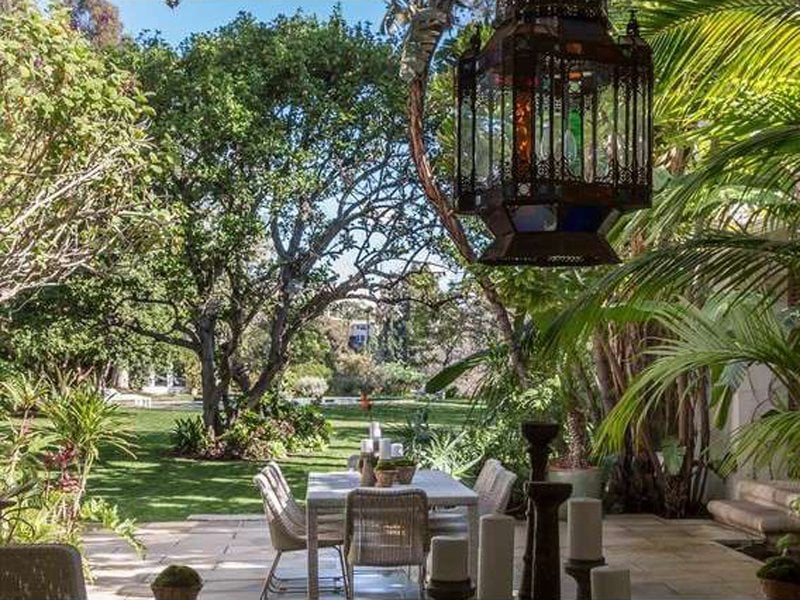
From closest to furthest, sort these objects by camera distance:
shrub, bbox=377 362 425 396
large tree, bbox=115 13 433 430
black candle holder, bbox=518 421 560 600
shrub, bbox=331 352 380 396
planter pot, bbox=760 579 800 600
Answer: black candle holder, bbox=518 421 560 600
planter pot, bbox=760 579 800 600
large tree, bbox=115 13 433 430
shrub, bbox=377 362 425 396
shrub, bbox=331 352 380 396

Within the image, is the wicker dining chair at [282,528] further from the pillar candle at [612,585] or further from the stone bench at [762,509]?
the pillar candle at [612,585]

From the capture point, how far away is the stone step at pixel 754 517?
7.04 m

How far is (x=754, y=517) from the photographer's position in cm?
738

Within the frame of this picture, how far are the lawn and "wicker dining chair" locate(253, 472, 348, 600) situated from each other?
3.80 ft

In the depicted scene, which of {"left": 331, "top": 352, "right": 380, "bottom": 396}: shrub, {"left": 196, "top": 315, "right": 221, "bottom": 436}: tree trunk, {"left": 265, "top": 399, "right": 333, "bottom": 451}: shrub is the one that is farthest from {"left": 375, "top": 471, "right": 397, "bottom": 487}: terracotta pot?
{"left": 331, "top": 352, "right": 380, "bottom": 396}: shrub

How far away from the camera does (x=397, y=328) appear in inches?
648

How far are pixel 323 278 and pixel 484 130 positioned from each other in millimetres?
10912

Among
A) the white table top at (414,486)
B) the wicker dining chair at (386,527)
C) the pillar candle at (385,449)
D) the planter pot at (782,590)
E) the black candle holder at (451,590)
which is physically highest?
the pillar candle at (385,449)

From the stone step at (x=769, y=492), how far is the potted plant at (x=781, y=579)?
4.56 metres

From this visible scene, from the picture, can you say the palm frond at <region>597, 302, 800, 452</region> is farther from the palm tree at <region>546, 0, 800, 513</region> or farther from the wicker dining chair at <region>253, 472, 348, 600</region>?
the wicker dining chair at <region>253, 472, 348, 600</region>

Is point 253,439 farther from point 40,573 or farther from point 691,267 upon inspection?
point 40,573

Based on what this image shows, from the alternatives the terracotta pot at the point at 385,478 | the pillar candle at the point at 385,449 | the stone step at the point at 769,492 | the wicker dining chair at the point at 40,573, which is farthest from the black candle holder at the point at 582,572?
the stone step at the point at 769,492

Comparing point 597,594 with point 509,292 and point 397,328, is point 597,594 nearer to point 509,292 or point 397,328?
point 509,292

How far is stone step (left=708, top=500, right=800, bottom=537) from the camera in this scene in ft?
23.1
